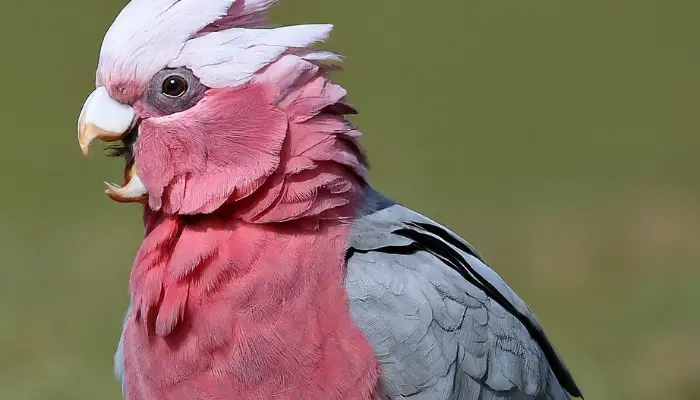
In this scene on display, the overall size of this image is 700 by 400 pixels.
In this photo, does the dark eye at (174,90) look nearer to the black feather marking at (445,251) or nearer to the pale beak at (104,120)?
the pale beak at (104,120)

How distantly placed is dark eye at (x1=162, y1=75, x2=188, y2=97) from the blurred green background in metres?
2.03

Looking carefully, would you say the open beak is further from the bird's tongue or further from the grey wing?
the grey wing

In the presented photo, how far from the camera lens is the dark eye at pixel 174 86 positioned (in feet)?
3.97

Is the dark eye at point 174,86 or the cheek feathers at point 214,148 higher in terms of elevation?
the dark eye at point 174,86

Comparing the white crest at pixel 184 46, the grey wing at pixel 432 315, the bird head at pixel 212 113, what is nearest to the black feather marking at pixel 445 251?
the grey wing at pixel 432 315

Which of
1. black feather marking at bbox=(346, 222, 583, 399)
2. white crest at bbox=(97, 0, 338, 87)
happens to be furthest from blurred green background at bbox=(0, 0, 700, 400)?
white crest at bbox=(97, 0, 338, 87)

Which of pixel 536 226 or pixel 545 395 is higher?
pixel 545 395

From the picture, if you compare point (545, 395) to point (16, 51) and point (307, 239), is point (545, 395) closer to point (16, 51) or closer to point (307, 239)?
point (307, 239)

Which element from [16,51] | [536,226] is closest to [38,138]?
[16,51]

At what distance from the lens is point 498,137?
11.0 ft

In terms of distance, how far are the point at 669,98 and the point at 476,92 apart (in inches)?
29.8

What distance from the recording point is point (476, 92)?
133 inches

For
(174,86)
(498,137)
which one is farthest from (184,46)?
(498,137)

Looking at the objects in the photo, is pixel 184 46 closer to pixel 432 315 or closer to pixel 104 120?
pixel 104 120
